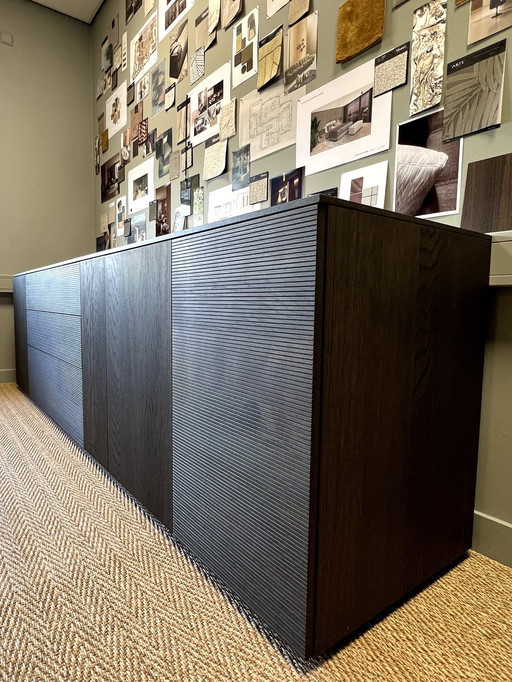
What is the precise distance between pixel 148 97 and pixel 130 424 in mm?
1917

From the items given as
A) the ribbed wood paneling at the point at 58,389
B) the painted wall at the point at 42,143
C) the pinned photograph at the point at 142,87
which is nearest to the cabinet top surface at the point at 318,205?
the ribbed wood paneling at the point at 58,389

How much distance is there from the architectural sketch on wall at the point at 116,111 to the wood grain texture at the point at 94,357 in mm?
1601

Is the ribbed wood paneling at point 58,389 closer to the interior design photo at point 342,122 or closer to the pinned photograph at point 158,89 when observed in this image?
the interior design photo at point 342,122

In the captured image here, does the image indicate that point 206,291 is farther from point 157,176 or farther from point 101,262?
point 157,176

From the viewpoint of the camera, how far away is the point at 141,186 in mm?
2408

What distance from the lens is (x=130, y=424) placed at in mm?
1155

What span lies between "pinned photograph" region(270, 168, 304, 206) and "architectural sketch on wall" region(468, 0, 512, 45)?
1.92 ft

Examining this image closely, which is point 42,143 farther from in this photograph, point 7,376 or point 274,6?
point 274,6

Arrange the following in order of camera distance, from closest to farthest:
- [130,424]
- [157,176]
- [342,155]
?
[130,424], [342,155], [157,176]

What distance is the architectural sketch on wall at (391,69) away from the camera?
1075 mm

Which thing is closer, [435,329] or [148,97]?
[435,329]

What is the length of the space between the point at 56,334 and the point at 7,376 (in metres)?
1.47

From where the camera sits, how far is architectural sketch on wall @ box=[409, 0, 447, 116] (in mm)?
1000

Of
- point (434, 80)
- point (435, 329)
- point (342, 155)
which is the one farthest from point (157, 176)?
point (435, 329)
